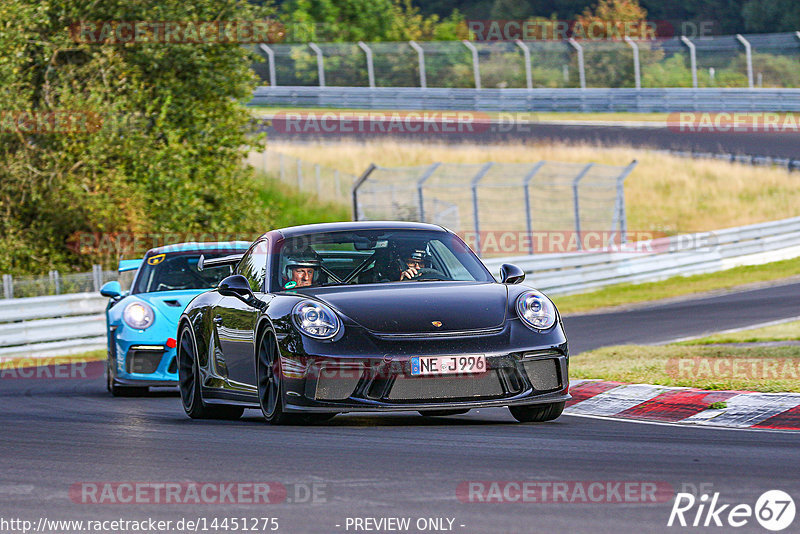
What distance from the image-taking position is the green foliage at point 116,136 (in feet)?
84.3

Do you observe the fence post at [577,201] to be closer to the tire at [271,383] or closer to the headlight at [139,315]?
the headlight at [139,315]

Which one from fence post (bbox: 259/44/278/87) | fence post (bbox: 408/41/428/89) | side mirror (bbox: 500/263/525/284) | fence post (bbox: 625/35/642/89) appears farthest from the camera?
fence post (bbox: 259/44/278/87)

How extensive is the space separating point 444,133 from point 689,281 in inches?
691

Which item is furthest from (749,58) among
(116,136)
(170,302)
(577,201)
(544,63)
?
(170,302)

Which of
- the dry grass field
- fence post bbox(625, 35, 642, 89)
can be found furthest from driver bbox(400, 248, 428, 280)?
fence post bbox(625, 35, 642, 89)

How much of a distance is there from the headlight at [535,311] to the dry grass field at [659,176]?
86.6 ft

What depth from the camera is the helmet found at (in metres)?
8.98

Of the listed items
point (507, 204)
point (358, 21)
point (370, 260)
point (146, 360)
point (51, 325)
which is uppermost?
point (358, 21)

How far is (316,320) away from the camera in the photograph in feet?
26.3

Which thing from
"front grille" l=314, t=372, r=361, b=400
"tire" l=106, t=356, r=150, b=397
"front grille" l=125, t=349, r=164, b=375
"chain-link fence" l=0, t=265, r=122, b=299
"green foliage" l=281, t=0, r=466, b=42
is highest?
"green foliage" l=281, t=0, r=466, b=42

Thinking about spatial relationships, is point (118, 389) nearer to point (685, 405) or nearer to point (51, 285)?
point (685, 405)

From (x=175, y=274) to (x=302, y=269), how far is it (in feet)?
14.3

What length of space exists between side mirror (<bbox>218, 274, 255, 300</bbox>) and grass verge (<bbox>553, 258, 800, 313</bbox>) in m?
14.9

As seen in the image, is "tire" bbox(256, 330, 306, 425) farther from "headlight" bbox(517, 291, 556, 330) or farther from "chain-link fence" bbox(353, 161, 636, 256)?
"chain-link fence" bbox(353, 161, 636, 256)
